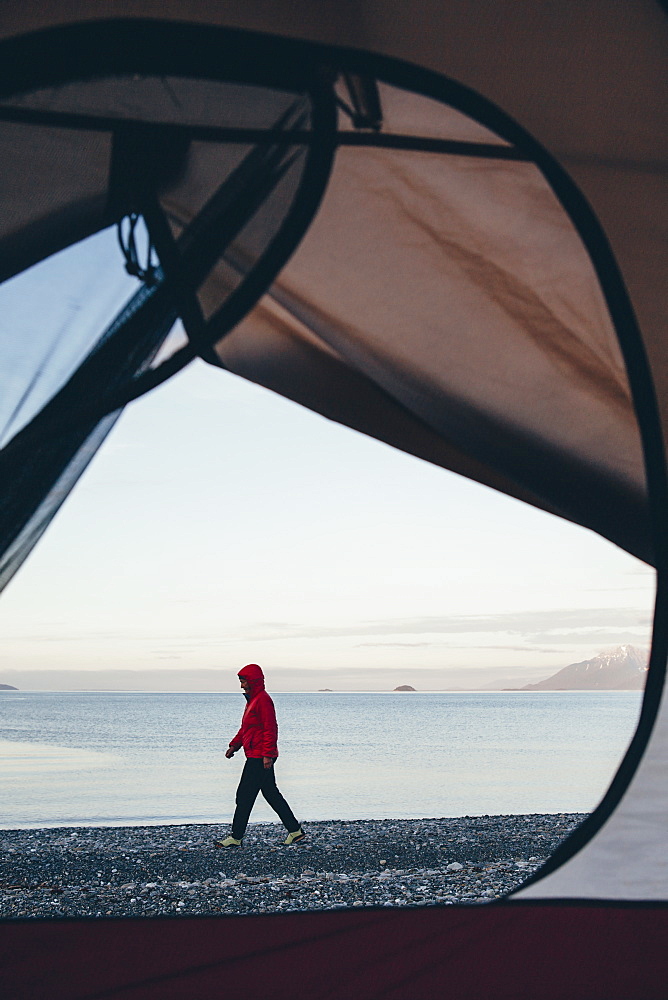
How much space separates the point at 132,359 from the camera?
1.80 m

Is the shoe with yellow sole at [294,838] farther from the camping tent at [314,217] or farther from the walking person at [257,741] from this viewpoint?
the camping tent at [314,217]

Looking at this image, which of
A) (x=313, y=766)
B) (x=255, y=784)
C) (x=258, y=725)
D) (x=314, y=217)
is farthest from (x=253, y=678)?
(x=313, y=766)

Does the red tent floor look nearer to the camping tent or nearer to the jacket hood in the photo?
the camping tent

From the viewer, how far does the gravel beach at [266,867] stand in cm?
402

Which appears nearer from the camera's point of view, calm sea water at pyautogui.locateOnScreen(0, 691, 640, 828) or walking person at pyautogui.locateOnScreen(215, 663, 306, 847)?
walking person at pyautogui.locateOnScreen(215, 663, 306, 847)

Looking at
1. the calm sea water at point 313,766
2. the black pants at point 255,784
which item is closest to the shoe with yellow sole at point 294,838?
the black pants at point 255,784

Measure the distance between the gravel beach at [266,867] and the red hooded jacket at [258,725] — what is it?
0.64 m

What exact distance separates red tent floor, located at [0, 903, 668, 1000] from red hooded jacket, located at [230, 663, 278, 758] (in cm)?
317

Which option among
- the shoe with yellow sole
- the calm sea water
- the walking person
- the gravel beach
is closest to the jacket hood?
the walking person

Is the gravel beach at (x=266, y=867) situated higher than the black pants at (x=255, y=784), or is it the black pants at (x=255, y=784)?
the black pants at (x=255, y=784)

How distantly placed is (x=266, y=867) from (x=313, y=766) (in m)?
20.1

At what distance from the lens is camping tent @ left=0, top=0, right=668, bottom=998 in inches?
60.5

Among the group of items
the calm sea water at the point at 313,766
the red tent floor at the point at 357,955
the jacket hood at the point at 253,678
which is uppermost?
the jacket hood at the point at 253,678

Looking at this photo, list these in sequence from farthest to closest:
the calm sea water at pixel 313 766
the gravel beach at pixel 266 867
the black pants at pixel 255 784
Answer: the calm sea water at pixel 313 766, the black pants at pixel 255 784, the gravel beach at pixel 266 867
